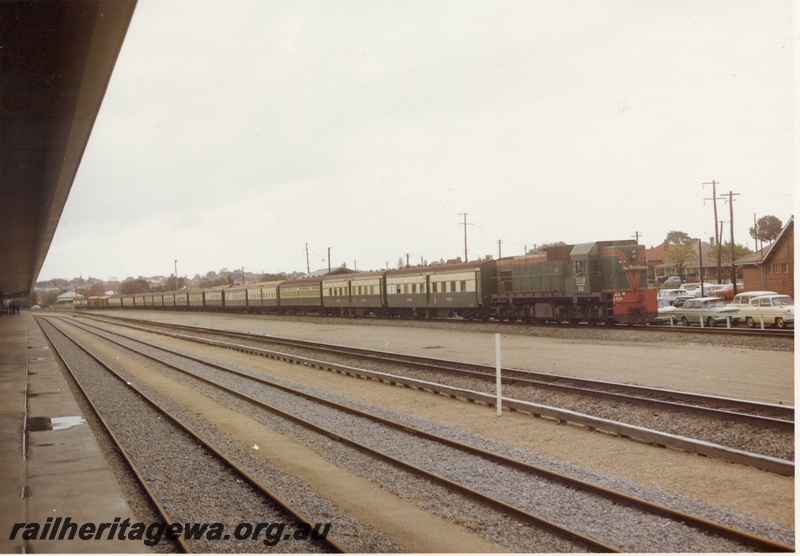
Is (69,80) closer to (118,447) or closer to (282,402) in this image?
(118,447)

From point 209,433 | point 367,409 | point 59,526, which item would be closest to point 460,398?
point 367,409

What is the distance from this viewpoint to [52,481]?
27.5ft

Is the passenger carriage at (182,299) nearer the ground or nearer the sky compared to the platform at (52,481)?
nearer the sky

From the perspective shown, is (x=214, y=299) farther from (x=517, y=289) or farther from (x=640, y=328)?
(x=640, y=328)

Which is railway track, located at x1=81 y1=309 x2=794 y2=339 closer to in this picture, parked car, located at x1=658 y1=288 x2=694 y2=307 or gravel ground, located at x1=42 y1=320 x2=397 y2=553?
parked car, located at x1=658 y1=288 x2=694 y2=307

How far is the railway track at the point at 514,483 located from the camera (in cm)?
611

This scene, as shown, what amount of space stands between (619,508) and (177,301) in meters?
90.0

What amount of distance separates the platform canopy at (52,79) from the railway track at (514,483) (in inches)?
273

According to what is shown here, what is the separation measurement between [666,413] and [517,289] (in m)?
21.0

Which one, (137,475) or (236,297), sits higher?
(236,297)

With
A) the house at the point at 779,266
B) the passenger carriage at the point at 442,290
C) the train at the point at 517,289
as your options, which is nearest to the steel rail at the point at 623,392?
the train at the point at 517,289

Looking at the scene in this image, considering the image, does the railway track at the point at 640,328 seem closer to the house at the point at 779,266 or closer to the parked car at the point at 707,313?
the parked car at the point at 707,313

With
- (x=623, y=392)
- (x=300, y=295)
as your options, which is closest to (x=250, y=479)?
(x=623, y=392)

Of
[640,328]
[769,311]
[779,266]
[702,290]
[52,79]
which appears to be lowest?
[640,328]
